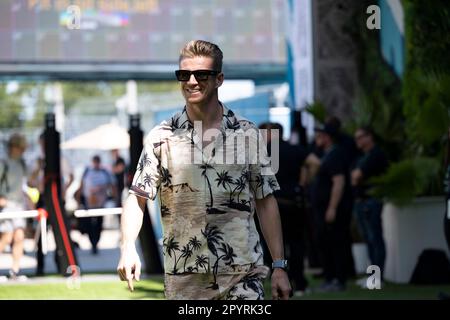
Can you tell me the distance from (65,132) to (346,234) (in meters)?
17.0

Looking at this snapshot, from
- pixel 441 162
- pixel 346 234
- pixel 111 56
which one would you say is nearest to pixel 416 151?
pixel 441 162

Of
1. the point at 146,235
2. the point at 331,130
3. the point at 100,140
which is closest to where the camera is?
the point at 331,130

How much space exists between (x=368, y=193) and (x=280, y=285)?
9072 millimetres

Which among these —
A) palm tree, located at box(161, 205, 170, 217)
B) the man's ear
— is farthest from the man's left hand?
the man's ear

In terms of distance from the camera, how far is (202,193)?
240 inches

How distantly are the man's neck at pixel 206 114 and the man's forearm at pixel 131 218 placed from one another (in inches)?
18.6

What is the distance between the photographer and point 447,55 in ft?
52.8

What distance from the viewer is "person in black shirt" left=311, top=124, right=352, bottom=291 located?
45.6 feet

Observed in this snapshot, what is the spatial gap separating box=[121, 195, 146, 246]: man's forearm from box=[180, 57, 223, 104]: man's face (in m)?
0.54

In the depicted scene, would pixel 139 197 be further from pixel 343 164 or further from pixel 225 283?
pixel 343 164

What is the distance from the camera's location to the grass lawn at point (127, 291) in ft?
44.5

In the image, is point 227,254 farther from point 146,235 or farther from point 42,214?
point 146,235

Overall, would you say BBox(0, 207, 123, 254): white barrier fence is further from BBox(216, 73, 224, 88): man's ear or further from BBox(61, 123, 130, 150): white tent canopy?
BBox(216, 73, 224, 88): man's ear

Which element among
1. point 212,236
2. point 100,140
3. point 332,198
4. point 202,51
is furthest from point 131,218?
point 100,140
